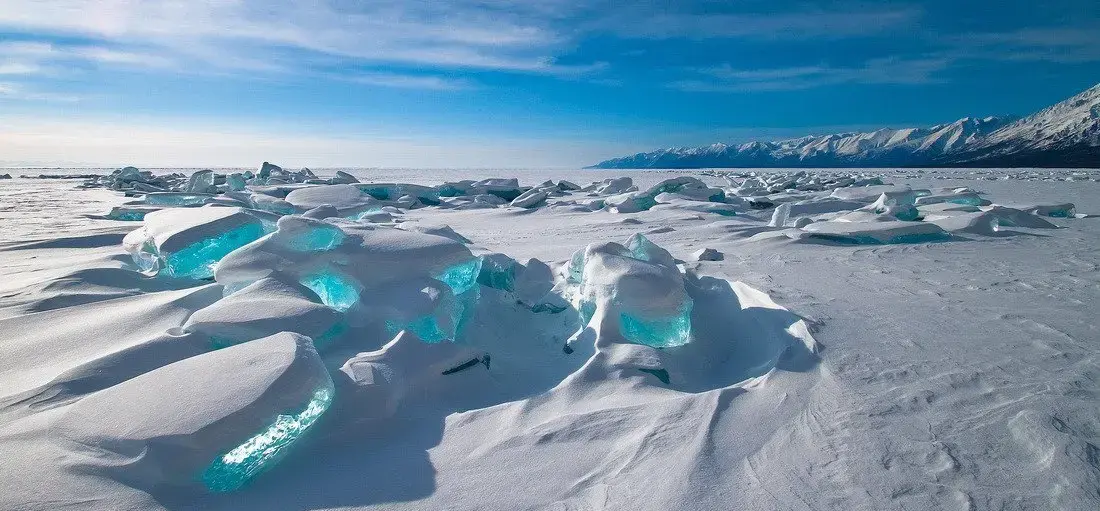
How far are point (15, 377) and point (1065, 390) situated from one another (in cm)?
405

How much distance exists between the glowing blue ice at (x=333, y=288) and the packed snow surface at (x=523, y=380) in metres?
0.02

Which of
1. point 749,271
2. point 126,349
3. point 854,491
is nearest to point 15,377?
point 126,349

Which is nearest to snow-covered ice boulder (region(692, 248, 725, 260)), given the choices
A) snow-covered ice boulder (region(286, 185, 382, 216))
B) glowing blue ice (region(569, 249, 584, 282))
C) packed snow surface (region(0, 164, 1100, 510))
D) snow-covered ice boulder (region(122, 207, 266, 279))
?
packed snow surface (region(0, 164, 1100, 510))

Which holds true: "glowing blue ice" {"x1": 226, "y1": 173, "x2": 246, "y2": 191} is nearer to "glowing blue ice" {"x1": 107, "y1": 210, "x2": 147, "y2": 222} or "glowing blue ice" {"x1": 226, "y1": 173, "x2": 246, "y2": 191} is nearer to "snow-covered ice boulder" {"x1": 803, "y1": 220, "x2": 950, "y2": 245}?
"glowing blue ice" {"x1": 107, "y1": 210, "x2": 147, "y2": 222}

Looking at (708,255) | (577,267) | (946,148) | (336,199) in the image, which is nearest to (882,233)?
(708,255)

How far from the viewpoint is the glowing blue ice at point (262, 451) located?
150cm

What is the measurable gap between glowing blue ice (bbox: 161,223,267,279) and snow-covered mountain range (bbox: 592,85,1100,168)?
188ft

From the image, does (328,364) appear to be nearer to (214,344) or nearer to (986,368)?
(214,344)

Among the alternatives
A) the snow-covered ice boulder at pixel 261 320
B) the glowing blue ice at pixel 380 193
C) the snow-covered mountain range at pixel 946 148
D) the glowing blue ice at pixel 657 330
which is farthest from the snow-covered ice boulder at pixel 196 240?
the snow-covered mountain range at pixel 946 148

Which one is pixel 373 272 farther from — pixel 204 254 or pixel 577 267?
pixel 204 254

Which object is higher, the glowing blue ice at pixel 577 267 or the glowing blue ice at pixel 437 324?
the glowing blue ice at pixel 577 267

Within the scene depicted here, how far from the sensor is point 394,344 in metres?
2.26

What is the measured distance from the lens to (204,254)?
3713 millimetres

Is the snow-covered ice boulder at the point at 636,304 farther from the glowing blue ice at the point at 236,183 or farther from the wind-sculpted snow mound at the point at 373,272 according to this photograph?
the glowing blue ice at the point at 236,183
